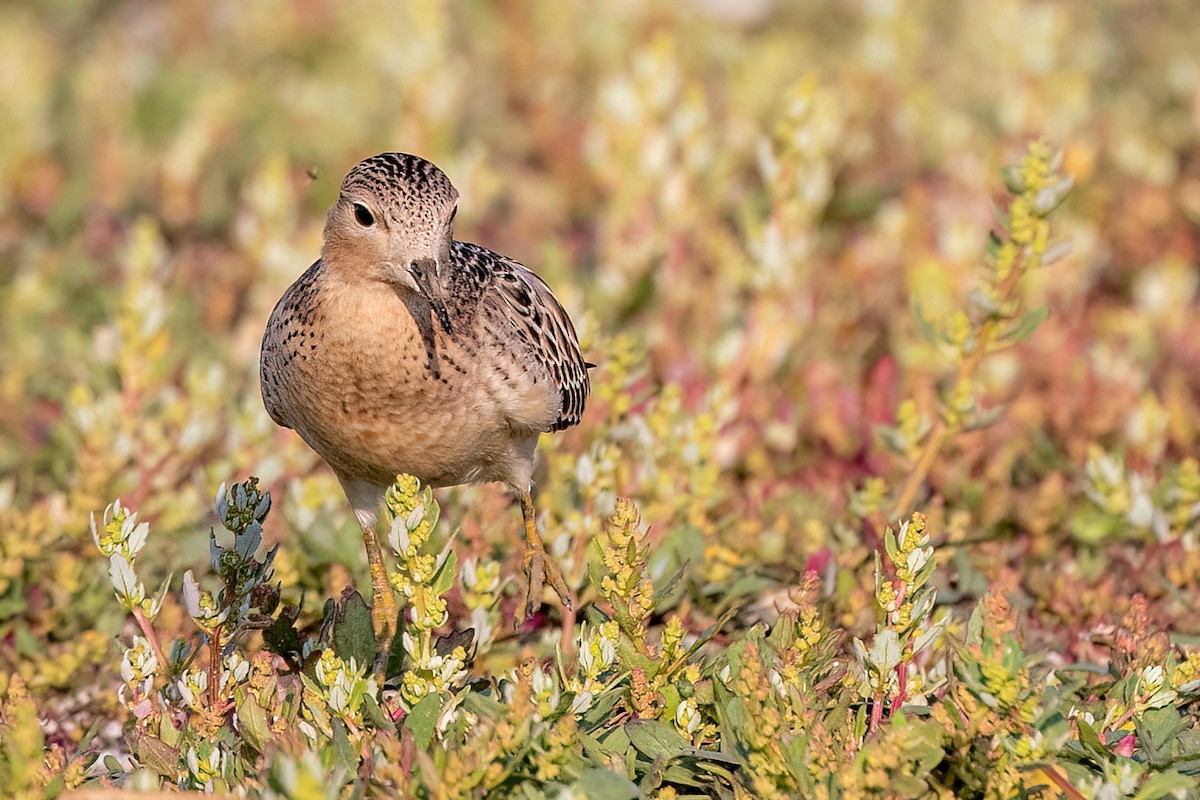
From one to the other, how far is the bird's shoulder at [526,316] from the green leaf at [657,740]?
42.5 inches

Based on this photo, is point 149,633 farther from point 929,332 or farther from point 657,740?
point 929,332

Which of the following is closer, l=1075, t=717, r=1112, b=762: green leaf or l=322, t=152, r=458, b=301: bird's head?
l=1075, t=717, r=1112, b=762: green leaf

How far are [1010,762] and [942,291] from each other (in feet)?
12.5

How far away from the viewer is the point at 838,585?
5016mm

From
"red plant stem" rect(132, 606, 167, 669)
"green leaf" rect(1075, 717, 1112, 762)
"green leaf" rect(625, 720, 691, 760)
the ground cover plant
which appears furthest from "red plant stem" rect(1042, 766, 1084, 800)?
"red plant stem" rect(132, 606, 167, 669)

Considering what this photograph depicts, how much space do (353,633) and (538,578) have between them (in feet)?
2.79

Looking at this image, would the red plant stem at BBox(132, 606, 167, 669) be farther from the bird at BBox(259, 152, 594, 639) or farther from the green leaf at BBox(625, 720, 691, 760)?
the green leaf at BBox(625, 720, 691, 760)

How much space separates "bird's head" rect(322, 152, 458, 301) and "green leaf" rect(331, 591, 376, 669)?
86 centimetres

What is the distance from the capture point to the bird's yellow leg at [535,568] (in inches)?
192

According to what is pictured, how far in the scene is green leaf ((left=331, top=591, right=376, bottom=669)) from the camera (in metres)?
4.23

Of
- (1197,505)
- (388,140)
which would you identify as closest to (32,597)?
(1197,505)

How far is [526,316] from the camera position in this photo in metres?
4.73

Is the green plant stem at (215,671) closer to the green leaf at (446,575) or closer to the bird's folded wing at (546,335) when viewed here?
the green leaf at (446,575)

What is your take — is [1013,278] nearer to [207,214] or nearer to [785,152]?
[785,152]
